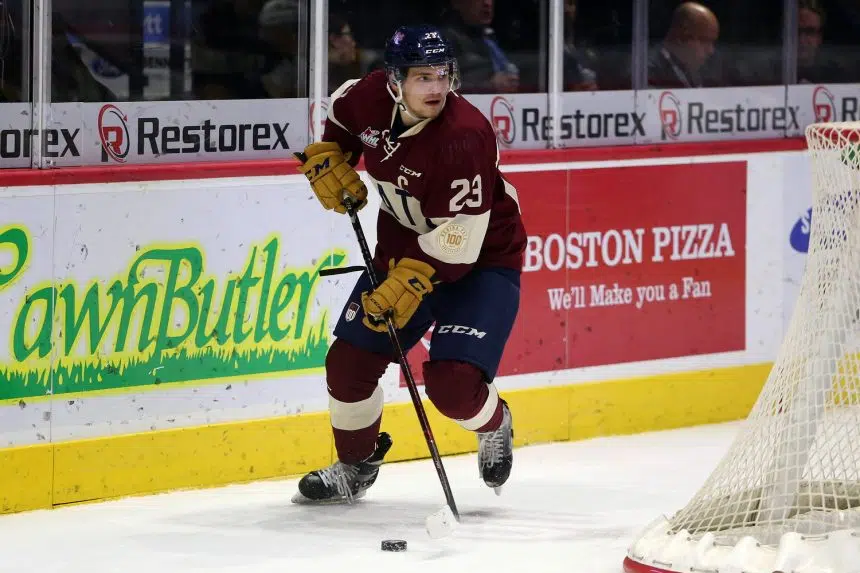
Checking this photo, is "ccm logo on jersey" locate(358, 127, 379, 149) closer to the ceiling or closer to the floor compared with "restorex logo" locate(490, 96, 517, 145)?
closer to the floor

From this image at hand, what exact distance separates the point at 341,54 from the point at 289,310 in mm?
842

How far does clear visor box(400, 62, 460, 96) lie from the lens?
4.39 meters

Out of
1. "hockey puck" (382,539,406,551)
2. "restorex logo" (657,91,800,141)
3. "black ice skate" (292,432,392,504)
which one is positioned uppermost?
"restorex logo" (657,91,800,141)

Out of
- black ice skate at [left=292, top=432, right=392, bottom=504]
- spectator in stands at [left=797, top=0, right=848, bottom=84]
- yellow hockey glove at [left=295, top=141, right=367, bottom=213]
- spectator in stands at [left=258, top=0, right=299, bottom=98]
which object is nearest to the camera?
yellow hockey glove at [left=295, top=141, right=367, bottom=213]

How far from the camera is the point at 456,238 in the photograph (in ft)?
14.5

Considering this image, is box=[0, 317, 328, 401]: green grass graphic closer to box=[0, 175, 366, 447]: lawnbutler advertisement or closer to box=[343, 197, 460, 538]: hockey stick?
box=[0, 175, 366, 447]: lawnbutler advertisement

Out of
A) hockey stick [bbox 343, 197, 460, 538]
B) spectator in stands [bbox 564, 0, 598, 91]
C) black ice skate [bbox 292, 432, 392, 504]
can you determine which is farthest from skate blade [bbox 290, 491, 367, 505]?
spectator in stands [bbox 564, 0, 598, 91]

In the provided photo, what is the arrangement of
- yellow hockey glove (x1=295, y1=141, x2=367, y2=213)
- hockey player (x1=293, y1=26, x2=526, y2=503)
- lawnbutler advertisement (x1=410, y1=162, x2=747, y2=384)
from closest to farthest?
hockey player (x1=293, y1=26, x2=526, y2=503) → yellow hockey glove (x1=295, y1=141, x2=367, y2=213) → lawnbutler advertisement (x1=410, y1=162, x2=747, y2=384)

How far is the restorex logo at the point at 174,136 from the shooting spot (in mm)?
5047

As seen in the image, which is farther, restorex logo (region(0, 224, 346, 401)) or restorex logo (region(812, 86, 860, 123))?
restorex logo (region(812, 86, 860, 123))

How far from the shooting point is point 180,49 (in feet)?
17.1

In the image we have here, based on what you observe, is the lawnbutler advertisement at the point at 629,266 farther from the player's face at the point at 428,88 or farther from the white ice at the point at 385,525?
the player's face at the point at 428,88

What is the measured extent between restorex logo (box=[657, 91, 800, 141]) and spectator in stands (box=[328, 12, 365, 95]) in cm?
125

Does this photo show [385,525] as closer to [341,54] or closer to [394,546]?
[394,546]
